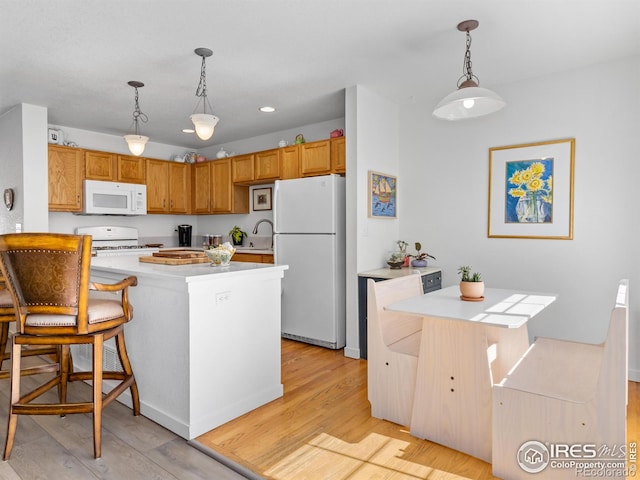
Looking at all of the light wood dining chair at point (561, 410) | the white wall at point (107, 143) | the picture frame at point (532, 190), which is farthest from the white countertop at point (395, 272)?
the white wall at point (107, 143)

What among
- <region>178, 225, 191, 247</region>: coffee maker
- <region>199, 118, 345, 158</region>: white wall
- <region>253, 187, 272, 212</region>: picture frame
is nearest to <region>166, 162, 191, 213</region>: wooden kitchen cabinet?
<region>178, 225, 191, 247</region>: coffee maker

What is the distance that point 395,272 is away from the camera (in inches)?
142

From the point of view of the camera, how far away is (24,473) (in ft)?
6.07

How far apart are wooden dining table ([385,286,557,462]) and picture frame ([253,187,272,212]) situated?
134 inches

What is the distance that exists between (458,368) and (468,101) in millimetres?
1405

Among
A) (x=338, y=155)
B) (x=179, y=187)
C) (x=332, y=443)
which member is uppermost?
(x=338, y=155)

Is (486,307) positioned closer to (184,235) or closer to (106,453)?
(106,453)

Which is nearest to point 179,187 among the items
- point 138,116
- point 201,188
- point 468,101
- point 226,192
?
point 201,188

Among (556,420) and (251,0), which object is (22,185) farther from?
(556,420)

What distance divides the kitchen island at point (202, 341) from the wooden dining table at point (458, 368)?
90 cm

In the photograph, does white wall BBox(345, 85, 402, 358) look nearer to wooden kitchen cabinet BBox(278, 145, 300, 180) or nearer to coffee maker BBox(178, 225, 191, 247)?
wooden kitchen cabinet BBox(278, 145, 300, 180)

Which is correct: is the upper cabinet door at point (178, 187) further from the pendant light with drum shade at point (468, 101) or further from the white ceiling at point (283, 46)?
the pendant light with drum shade at point (468, 101)

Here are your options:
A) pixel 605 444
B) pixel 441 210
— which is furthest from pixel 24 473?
pixel 441 210

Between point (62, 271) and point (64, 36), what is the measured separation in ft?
5.60
